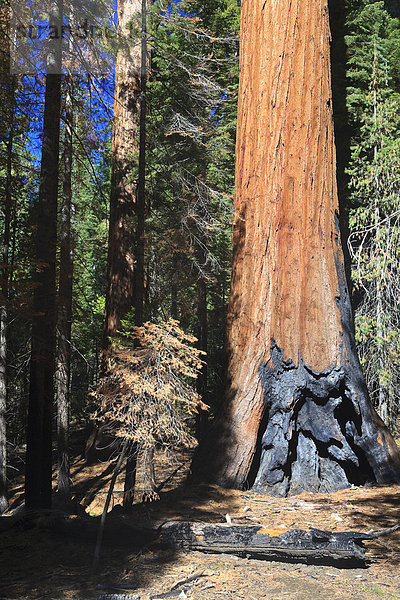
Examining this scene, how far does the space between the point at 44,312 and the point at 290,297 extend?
10.3ft

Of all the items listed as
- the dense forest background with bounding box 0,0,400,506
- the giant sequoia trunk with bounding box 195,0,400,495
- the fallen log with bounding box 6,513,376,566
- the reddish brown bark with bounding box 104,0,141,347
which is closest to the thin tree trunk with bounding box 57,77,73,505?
the dense forest background with bounding box 0,0,400,506

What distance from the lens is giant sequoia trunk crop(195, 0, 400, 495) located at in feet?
21.0

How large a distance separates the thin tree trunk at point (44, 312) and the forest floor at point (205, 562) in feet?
1.90

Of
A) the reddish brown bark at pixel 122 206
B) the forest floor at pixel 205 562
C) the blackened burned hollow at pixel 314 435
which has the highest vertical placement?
the reddish brown bark at pixel 122 206

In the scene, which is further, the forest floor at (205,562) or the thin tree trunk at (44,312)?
the thin tree trunk at (44,312)

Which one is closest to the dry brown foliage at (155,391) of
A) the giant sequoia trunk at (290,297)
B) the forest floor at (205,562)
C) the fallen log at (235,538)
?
the fallen log at (235,538)

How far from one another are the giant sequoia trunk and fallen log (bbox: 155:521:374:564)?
5.52ft

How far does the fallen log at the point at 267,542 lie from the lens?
14.0 ft

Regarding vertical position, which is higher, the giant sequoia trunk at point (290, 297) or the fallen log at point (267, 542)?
the giant sequoia trunk at point (290, 297)

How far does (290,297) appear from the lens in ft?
22.1

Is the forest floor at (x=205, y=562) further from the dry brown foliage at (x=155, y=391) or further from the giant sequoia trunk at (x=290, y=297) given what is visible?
the dry brown foliage at (x=155, y=391)

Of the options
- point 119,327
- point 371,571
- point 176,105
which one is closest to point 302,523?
point 371,571

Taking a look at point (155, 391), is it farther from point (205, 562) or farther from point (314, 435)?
point (314, 435)

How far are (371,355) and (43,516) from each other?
7.41 metres
